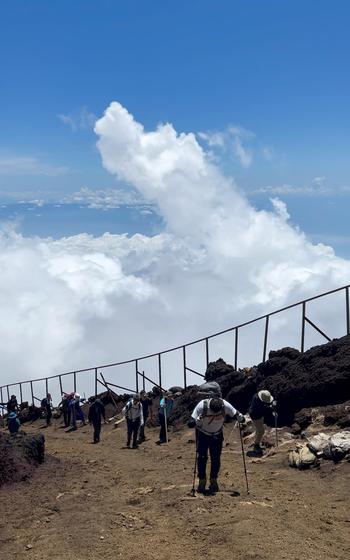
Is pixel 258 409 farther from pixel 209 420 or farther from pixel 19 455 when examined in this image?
pixel 19 455

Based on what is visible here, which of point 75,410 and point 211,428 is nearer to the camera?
point 211,428

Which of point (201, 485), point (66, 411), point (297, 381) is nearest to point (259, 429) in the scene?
point (297, 381)

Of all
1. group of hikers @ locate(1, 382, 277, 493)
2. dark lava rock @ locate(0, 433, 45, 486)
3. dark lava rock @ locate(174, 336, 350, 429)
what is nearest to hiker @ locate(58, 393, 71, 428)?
group of hikers @ locate(1, 382, 277, 493)

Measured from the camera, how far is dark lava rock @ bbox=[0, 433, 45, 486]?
11664 millimetres

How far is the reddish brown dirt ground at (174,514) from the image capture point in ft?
23.8

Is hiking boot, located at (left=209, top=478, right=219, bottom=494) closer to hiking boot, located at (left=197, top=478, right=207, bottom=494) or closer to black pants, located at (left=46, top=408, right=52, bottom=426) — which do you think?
hiking boot, located at (left=197, top=478, right=207, bottom=494)

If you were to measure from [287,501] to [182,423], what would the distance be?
10.7 m

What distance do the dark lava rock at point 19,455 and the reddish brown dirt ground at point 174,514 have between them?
0.25 meters

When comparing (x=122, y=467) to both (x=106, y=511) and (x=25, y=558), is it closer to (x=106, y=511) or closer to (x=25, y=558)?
(x=106, y=511)

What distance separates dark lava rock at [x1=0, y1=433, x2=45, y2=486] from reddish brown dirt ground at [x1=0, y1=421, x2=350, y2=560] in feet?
0.82

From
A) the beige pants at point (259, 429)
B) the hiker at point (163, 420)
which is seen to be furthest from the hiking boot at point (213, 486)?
the hiker at point (163, 420)

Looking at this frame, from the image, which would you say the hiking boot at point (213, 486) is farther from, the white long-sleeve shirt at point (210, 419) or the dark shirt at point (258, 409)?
the dark shirt at point (258, 409)

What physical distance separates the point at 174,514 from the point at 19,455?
5210 mm

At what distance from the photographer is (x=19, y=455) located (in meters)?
12.5
